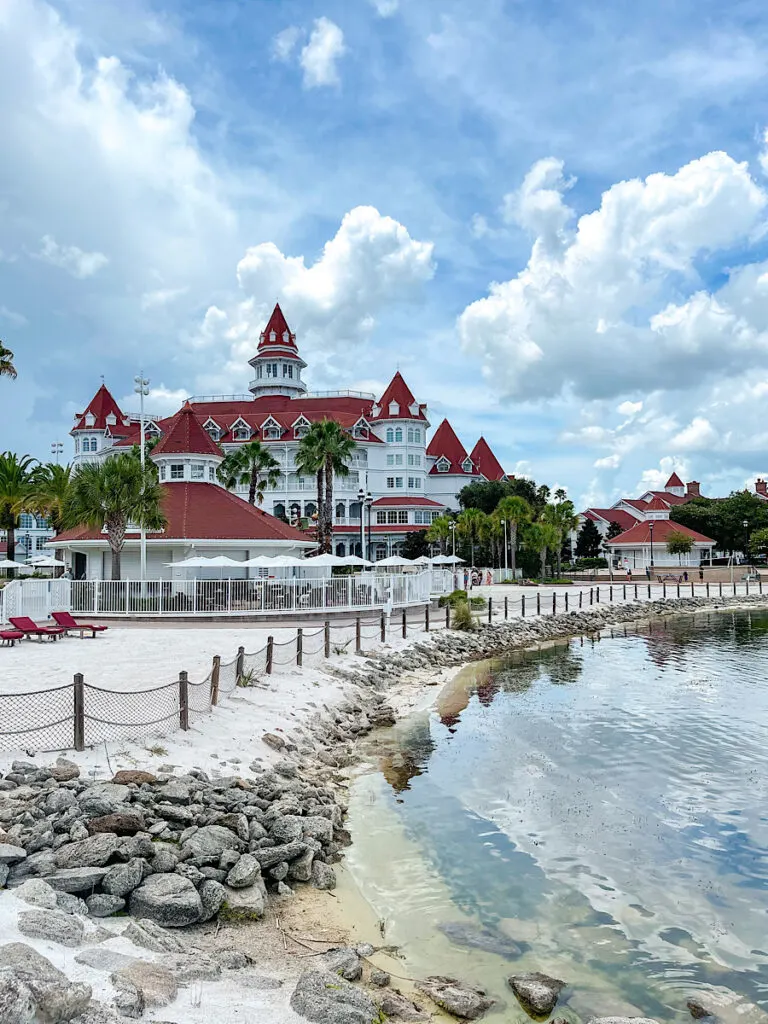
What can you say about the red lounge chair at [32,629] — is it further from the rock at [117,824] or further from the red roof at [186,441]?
the red roof at [186,441]

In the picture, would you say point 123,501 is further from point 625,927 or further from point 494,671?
point 625,927

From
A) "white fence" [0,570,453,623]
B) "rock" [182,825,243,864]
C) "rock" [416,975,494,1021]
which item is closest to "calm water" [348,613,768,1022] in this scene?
"rock" [416,975,494,1021]

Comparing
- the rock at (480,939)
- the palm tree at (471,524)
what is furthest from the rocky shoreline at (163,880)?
the palm tree at (471,524)

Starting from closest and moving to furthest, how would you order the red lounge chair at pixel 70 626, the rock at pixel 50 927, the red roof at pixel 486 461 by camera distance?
the rock at pixel 50 927 < the red lounge chair at pixel 70 626 < the red roof at pixel 486 461

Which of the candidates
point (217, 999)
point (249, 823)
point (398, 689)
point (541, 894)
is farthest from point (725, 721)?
point (217, 999)

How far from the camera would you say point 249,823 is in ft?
32.3

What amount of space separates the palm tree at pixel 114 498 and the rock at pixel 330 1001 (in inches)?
1039

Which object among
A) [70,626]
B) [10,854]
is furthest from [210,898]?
[70,626]

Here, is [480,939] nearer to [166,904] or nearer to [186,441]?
[166,904]

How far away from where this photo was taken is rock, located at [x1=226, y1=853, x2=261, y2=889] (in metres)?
8.41

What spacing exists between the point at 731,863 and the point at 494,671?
16429 millimetres

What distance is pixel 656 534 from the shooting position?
85.6 m

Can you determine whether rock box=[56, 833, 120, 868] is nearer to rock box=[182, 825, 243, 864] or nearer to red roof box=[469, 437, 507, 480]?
rock box=[182, 825, 243, 864]

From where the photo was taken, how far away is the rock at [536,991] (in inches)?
279
